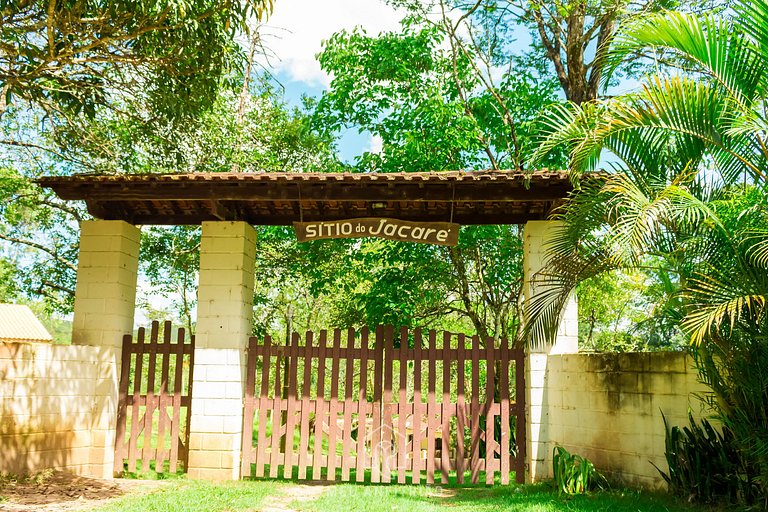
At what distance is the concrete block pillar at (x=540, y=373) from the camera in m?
7.50

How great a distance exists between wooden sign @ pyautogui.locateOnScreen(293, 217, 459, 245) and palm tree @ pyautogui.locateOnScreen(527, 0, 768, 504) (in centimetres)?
245

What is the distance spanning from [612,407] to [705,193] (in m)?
2.44

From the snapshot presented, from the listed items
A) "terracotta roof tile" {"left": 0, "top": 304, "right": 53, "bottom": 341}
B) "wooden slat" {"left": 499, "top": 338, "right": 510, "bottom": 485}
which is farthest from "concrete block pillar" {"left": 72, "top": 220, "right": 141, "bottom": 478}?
"terracotta roof tile" {"left": 0, "top": 304, "right": 53, "bottom": 341}

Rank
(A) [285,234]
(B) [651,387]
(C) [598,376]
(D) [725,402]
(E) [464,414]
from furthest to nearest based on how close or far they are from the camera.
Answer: (A) [285,234], (E) [464,414], (C) [598,376], (B) [651,387], (D) [725,402]

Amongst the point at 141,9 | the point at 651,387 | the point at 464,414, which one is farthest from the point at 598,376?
the point at 141,9

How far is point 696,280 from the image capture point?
4.89m

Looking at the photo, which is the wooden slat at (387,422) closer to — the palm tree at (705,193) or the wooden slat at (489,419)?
the wooden slat at (489,419)

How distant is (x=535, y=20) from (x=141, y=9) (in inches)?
383

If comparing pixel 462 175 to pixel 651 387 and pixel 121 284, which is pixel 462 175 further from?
pixel 121 284

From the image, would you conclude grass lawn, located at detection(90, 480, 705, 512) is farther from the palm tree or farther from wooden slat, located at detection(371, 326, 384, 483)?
the palm tree

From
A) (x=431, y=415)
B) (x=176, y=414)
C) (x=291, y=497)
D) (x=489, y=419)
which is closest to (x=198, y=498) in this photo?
(x=291, y=497)

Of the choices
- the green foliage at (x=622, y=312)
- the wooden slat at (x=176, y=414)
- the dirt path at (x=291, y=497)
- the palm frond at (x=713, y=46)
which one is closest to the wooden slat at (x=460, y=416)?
the dirt path at (x=291, y=497)

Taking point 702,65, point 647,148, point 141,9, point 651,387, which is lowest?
point 651,387

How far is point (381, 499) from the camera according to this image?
662 centimetres
